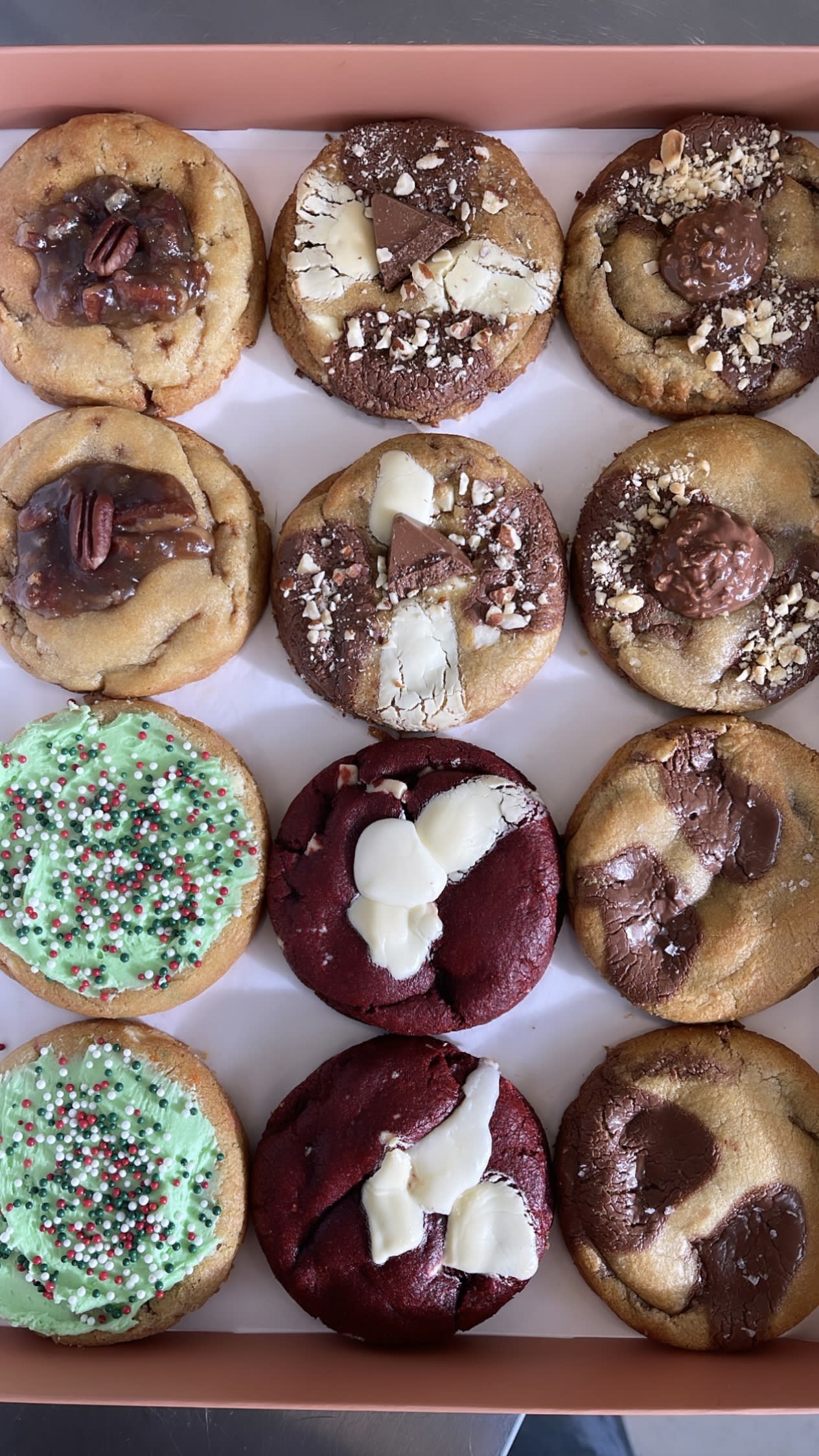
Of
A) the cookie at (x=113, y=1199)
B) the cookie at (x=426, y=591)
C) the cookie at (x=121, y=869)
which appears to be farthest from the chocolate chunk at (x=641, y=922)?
the cookie at (x=113, y=1199)

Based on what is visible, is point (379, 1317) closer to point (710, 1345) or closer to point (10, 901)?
point (710, 1345)

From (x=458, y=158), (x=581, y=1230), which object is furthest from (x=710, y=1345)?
(x=458, y=158)

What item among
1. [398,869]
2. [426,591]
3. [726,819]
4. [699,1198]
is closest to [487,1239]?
[699,1198]

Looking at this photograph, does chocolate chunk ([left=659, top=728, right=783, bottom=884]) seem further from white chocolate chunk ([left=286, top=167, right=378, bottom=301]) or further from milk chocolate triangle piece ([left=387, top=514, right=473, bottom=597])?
white chocolate chunk ([left=286, top=167, right=378, bottom=301])

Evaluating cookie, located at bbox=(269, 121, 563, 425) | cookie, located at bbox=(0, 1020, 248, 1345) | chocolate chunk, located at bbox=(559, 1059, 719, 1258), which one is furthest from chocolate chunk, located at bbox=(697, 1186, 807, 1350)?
cookie, located at bbox=(269, 121, 563, 425)

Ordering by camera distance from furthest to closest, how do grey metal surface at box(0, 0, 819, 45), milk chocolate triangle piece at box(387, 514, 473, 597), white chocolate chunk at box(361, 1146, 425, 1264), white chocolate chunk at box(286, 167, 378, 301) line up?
grey metal surface at box(0, 0, 819, 45)
white chocolate chunk at box(286, 167, 378, 301)
milk chocolate triangle piece at box(387, 514, 473, 597)
white chocolate chunk at box(361, 1146, 425, 1264)

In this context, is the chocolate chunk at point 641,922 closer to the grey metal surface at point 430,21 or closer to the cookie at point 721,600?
the cookie at point 721,600
